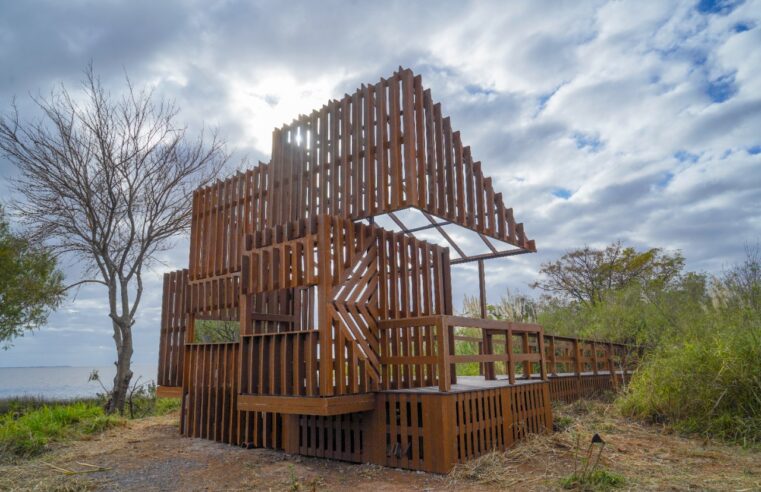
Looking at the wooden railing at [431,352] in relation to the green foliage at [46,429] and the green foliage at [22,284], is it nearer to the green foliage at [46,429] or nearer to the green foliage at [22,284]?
the green foliage at [46,429]

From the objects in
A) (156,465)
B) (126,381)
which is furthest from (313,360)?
Result: (126,381)

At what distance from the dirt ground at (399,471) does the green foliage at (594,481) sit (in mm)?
80

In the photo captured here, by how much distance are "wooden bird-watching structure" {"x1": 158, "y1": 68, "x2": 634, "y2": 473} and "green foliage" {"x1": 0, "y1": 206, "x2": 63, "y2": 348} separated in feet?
27.4

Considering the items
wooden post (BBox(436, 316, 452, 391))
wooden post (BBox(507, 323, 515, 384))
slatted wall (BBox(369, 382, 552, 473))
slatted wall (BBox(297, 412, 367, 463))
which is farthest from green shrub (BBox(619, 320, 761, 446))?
slatted wall (BBox(297, 412, 367, 463))

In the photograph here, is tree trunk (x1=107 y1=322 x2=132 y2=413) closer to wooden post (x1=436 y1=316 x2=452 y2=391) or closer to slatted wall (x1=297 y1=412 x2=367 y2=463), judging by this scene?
slatted wall (x1=297 y1=412 x2=367 y2=463)

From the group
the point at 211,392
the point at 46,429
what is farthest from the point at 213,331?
the point at 211,392

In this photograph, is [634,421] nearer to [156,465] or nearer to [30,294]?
[156,465]

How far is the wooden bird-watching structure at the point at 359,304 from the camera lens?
539 centimetres

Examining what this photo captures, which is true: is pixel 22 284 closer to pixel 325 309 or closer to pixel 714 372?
pixel 325 309

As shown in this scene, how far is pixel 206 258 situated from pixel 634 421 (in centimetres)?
767

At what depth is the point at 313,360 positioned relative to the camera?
5352 millimetres

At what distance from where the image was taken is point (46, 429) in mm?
7762

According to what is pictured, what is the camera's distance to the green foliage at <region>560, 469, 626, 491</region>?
4215 millimetres

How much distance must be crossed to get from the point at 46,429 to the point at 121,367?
490cm
